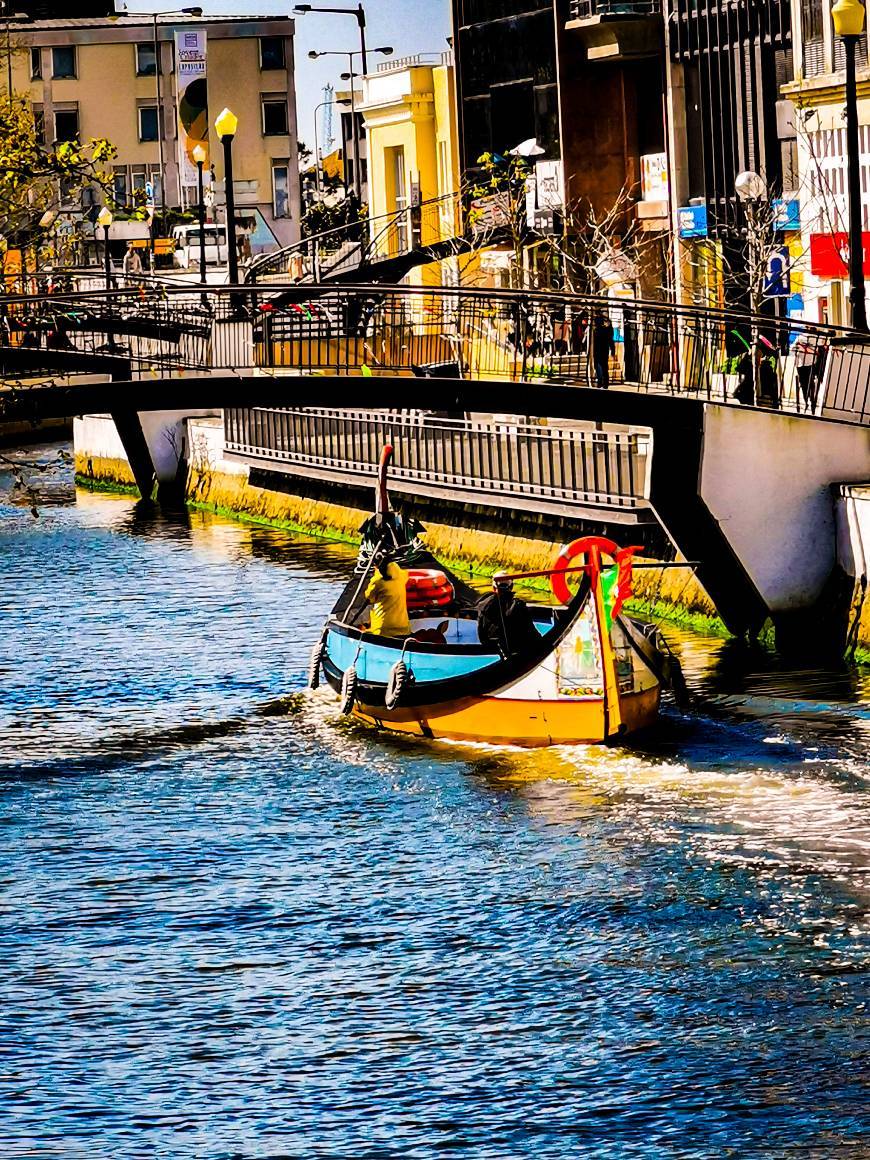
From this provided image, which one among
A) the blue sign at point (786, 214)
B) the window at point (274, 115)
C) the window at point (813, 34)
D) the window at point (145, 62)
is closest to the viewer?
the window at point (813, 34)

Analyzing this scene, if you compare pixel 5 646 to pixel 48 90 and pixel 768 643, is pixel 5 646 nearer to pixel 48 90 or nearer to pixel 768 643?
pixel 768 643

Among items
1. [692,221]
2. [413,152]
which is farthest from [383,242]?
[692,221]

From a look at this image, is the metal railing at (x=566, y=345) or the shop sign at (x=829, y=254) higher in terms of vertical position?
the shop sign at (x=829, y=254)

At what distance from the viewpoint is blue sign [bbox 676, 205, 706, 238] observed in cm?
5688

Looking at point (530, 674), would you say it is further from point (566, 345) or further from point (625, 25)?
point (625, 25)

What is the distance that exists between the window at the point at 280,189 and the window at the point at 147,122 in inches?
238

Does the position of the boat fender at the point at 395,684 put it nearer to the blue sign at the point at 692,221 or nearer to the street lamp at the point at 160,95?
the blue sign at the point at 692,221

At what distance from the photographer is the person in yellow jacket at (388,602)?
33844mm

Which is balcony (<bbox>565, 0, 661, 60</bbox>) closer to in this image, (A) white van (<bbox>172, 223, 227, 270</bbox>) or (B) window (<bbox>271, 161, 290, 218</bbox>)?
(A) white van (<bbox>172, 223, 227, 270</bbox>)

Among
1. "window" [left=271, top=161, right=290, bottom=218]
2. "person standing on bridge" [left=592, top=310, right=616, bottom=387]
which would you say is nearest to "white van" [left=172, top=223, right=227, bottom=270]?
"window" [left=271, top=161, right=290, bottom=218]

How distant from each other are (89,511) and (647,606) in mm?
26062

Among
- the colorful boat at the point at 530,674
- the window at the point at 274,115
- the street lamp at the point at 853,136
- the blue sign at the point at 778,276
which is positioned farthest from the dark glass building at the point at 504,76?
the window at the point at 274,115

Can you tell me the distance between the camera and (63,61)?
376 feet

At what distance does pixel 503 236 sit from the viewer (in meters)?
68.9
